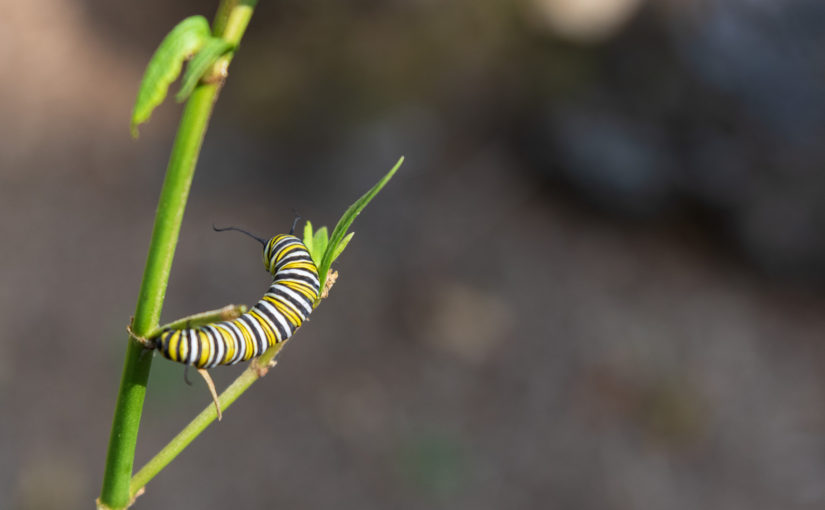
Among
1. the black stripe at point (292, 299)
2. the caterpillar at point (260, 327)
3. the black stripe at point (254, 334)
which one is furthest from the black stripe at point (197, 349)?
the black stripe at point (292, 299)

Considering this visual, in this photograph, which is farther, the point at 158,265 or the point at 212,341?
the point at 212,341

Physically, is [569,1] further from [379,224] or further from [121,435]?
[121,435]

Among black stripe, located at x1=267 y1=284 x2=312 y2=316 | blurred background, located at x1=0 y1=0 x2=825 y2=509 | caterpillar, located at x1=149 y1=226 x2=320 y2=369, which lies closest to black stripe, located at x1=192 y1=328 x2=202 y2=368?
caterpillar, located at x1=149 y1=226 x2=320 y2=369

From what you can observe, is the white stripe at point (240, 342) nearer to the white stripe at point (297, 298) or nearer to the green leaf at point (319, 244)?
the white stripe at point (297, 298)

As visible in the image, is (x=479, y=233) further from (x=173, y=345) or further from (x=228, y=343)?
(x=173, y=345)

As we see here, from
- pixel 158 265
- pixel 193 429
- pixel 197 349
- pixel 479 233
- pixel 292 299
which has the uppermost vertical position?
pixel 158 265

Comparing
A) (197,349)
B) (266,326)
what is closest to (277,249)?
(266,326)

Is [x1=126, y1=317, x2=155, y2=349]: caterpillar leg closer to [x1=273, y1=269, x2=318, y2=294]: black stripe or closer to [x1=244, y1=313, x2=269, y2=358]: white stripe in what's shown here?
[x1=244, y1=313, x2=269, y2=358]: white stripe

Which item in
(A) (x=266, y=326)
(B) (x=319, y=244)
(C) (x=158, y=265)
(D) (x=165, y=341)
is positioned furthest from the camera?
(B) (x=319, y=244)
